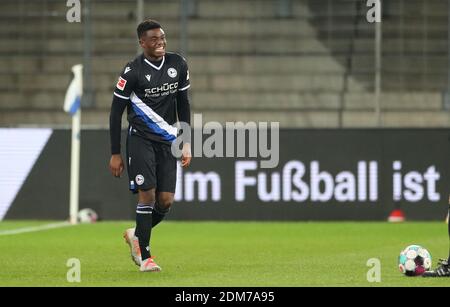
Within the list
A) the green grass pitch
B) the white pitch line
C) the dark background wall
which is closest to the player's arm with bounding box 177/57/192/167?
the green grass pitch

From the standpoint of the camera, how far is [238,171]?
15.9 metres

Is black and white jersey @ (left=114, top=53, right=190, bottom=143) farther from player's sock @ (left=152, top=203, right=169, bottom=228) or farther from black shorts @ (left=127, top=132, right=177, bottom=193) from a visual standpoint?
player's sock @ (left=152, top=203, right=169, bottom=228)

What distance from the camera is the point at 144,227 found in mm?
8844

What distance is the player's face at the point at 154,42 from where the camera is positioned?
340 inches

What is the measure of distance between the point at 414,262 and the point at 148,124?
2.26m

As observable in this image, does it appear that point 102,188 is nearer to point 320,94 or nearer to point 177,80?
point 320,94

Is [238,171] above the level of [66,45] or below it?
below

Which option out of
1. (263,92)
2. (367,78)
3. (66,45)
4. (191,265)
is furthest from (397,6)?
(191,265)

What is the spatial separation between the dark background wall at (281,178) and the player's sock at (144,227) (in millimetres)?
6957

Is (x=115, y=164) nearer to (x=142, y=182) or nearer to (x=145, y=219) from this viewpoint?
(x=142, y=182)

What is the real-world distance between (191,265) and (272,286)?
196 cm

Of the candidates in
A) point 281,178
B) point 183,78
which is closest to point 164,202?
point 183,78

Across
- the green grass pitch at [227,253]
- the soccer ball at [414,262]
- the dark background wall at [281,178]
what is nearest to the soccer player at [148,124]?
the green grass pitch at [227,253]
